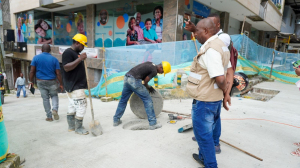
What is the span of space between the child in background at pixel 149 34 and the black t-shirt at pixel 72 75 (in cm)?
708

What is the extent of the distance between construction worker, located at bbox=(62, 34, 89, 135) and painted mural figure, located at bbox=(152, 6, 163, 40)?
694cm

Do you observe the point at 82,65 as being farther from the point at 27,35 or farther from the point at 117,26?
the point at 27,35

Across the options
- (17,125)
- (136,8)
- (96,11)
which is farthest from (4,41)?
(17,125)

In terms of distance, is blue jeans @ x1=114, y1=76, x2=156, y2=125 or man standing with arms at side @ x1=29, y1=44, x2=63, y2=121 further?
man standing with arms at side @ x1=29, y1=44, x2=63, y2=121

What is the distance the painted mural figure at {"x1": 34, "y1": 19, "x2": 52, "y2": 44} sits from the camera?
18.1m

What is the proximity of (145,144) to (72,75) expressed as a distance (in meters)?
1.84

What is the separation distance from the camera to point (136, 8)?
36.2ft

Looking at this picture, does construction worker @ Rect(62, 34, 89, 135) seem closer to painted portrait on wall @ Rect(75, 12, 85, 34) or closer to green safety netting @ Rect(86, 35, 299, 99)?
green safety netting @ Rect(86, 35, 299, 99)

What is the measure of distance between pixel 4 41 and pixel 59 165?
23.7 metres

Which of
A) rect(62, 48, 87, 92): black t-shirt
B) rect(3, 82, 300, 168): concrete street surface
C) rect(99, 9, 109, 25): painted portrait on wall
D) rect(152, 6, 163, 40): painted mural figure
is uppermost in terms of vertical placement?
rect(99, 9, 109, 25): painted portrait on wall

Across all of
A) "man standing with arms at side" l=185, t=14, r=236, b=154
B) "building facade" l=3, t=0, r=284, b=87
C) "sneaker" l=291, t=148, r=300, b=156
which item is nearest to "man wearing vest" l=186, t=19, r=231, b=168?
"man standing with arms at side" l=185, t=14, r=236, b=154

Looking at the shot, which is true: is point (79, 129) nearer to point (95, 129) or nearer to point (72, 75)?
point (95, 129)

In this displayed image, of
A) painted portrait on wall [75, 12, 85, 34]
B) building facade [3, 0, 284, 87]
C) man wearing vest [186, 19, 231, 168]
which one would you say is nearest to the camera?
man wearing vest [186, 19, 231, 168]

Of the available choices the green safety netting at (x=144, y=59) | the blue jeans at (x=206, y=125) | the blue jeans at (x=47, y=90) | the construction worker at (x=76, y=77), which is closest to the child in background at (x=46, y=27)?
the green safety netting at (x=144, y=59)
